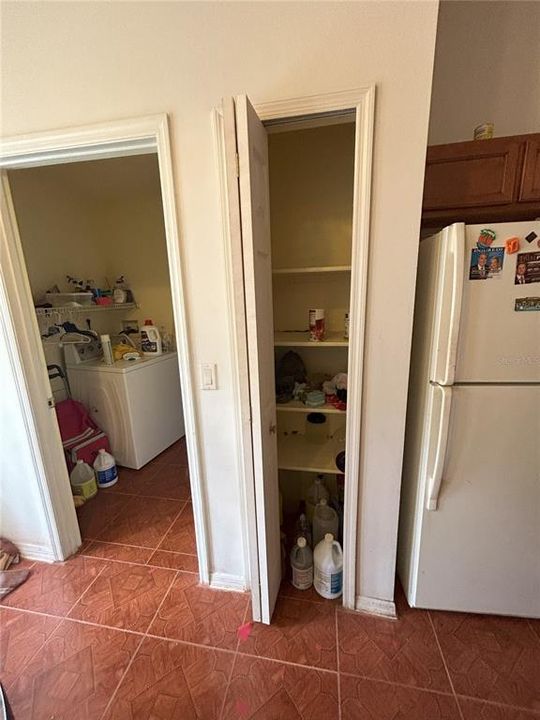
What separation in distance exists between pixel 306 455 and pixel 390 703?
968mm

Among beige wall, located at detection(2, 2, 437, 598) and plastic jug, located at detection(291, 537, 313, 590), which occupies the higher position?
beige wall, located at detection(2, 2, 437, 598)

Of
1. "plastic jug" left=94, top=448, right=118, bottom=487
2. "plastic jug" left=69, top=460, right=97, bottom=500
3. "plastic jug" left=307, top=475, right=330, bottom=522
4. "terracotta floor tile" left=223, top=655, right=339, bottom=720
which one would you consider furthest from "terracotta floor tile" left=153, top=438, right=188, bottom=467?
"terracotta floor tile" left=223, top=655, right=339, bottom=720

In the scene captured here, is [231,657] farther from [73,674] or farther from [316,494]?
[316,494]

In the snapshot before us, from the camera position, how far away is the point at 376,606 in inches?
55.7

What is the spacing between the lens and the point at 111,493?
7.76 ft

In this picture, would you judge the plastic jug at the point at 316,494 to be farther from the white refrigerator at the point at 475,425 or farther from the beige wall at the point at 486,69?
the beige wall at the point at 486,69

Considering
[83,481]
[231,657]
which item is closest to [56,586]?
[83,481]

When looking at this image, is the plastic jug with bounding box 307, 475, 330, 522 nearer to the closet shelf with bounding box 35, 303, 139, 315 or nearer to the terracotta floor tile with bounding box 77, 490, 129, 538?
the terracotta floor tile with bounding box 77, 490, 129, 538

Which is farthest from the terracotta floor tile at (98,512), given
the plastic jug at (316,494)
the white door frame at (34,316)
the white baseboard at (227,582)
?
the plastic jug at (316,494)

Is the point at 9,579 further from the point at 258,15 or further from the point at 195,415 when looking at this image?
the point at 258,15

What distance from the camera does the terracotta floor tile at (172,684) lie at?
110 centimetres

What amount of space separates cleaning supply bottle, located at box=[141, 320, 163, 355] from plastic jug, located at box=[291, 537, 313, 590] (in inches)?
82.9

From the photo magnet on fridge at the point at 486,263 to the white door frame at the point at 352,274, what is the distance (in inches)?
14.1

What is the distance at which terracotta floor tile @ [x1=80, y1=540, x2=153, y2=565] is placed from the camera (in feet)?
5.77
